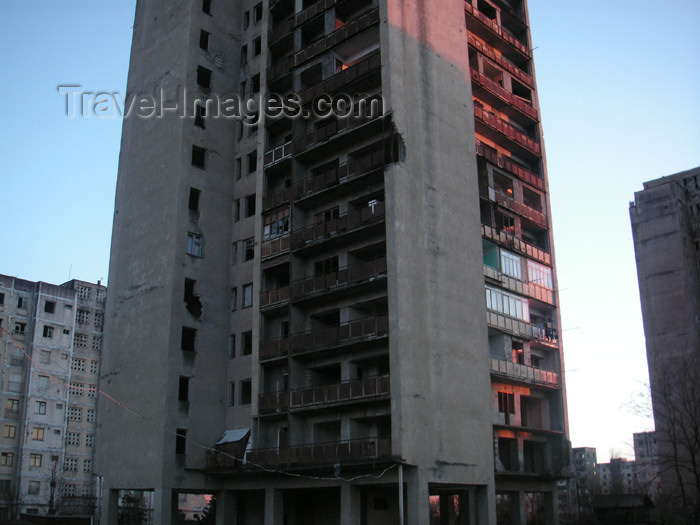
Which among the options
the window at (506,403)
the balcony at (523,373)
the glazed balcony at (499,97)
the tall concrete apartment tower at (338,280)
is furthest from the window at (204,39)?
the window at (506,403)

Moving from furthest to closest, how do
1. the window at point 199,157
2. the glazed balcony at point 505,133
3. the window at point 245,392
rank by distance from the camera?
the window at point 199,157 < the glazed balcony at point 505,133 < the window at point 245,392

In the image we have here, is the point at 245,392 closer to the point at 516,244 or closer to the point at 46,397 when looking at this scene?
the point at 516,244

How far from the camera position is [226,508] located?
43.0 metres

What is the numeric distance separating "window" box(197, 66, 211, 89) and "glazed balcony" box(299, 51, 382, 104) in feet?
29.4

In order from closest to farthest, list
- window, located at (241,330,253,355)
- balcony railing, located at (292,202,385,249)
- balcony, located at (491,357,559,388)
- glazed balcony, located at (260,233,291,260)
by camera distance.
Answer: balcony railing, located at (292,202,385,249), balcony, located at (491,357,559,388), glazed balcony, located at (260,233,291,260), window, located at (241,330,253,355)

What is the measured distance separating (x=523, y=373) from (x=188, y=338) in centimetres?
2111

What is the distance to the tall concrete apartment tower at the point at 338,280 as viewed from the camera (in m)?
Result: 37.3

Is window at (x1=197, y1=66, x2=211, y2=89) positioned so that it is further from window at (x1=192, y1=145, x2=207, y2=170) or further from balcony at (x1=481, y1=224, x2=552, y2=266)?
balcony at (x1=481, y1=224, x2=552, y2=266)

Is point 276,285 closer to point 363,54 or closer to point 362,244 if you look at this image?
point 362,244

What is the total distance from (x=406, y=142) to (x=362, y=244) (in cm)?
629

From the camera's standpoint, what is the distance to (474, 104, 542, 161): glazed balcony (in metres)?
46.9

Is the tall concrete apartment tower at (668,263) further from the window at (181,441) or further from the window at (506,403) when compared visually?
the window at (181,441)

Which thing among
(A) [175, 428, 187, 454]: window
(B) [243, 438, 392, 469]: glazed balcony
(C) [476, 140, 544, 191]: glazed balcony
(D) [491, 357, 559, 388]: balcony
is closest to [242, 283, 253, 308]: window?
(A) [175, 428, 187, 454]: window

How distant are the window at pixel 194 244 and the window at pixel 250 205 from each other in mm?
3932
